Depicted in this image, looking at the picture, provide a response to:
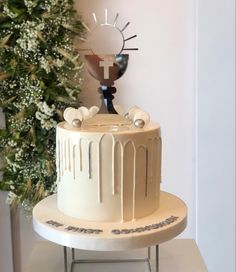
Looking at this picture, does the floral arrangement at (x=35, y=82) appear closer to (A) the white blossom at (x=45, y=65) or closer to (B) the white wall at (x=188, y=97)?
(A) the white blossom at (x=45, y=65)

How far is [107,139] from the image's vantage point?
883 millimetres

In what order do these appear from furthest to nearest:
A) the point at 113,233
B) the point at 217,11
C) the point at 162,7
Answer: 1. the point at 162,7
2. the point at 217,11
3. the point at 113,233

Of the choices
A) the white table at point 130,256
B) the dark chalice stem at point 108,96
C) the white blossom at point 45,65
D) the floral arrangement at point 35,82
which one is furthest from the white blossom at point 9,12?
the white table at point 130,256

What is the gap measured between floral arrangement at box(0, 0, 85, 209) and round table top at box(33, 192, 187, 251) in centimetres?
59

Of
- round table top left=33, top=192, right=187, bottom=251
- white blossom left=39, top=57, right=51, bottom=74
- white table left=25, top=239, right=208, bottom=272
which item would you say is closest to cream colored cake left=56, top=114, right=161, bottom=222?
round table top left=33, top=192, right=187, bottom=251

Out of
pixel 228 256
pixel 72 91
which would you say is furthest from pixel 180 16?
pixel 228 256

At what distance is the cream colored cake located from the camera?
89cm

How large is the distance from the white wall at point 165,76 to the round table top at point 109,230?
73 centimetres

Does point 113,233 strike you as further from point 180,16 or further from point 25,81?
point 180,16

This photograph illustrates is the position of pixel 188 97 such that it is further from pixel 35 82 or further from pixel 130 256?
pixel 130 256

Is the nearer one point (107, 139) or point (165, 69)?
point (107, 139)

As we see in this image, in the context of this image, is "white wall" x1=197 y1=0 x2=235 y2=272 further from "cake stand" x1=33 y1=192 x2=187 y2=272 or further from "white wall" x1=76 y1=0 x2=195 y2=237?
"cake stand" x1=33 y1=192 x2=187 y2=272

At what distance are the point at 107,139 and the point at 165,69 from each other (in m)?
0.83

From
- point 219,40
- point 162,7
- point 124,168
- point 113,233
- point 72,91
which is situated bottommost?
point 113,233
